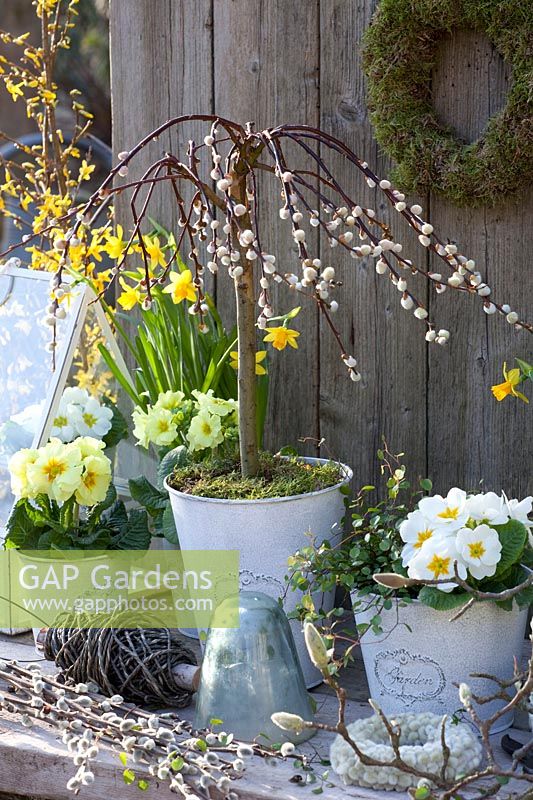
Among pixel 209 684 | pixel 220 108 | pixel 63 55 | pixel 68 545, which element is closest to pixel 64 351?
pixel 68 545

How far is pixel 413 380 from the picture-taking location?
76.3 inches

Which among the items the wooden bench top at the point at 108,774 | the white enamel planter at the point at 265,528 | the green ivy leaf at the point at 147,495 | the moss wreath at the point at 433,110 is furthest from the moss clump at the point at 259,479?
the moss wreath at the point at 433,110

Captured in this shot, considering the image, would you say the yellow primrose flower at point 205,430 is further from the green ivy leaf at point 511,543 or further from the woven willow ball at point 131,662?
the green ivy leaf at point 511,543

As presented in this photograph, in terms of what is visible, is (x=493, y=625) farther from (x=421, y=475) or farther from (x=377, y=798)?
(x=421, y=475)

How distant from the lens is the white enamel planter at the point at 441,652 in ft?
4.89

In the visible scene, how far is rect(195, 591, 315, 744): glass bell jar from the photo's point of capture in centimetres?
149

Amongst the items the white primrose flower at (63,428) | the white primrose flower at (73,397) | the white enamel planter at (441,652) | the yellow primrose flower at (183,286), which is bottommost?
the white enamel planter at (441,652)

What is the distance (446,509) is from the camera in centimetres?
148

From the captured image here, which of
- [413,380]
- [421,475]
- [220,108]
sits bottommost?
[421,475]

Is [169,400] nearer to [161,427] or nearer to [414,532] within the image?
[161,427]

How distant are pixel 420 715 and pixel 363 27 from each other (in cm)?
121

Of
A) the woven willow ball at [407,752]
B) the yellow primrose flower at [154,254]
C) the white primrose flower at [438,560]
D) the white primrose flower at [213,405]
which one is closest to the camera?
the woven willow ball at [407,752]

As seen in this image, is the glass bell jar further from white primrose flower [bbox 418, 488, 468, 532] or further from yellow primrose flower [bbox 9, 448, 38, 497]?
yellow primrose flower [bbox 9, 448, 38, 497]

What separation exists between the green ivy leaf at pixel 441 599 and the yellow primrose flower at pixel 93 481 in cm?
63
